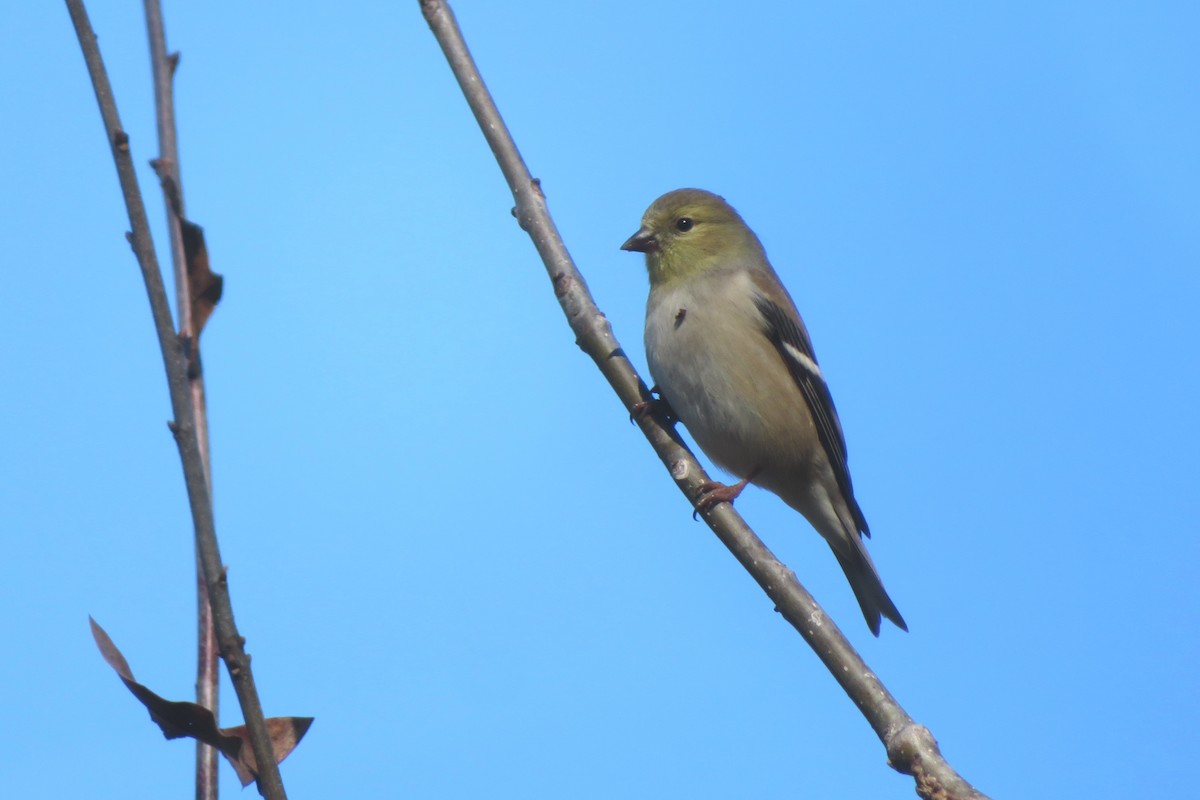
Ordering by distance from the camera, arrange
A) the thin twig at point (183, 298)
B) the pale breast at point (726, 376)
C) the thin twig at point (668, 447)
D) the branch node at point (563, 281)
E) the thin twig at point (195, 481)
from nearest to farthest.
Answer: the thin twig at point (195, 481) < the thin twig at point (183, 298) < the thin twig at point (668, 447) < the branch node at point (563, 281) < the pale breast at point (726, 376)

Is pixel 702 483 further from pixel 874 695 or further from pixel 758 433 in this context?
pixel 758 433

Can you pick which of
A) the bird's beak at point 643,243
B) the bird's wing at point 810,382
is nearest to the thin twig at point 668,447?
the bird's wing at point 810,382

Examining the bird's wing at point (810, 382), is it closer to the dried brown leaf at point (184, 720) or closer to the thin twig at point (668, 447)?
the thin twig at point (668, 447)

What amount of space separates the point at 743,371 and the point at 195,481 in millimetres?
4045

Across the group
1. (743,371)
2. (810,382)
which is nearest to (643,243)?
(743,371)

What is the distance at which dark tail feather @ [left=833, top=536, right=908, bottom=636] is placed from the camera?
5.80 meters

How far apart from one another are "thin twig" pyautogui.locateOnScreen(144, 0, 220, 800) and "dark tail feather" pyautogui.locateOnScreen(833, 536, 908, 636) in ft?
14.7

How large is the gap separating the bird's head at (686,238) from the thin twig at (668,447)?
2.00 m

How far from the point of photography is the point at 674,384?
5.16 metres

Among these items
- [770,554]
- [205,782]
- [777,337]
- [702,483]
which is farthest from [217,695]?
[777,337]

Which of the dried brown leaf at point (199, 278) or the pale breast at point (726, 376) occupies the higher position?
A: the pale breast at point (726, 376)

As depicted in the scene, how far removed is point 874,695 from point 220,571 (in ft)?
4.60

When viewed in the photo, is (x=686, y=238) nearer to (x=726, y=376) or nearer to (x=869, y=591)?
(x=726, y=376)

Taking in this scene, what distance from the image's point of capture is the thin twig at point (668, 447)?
7.19 ft
